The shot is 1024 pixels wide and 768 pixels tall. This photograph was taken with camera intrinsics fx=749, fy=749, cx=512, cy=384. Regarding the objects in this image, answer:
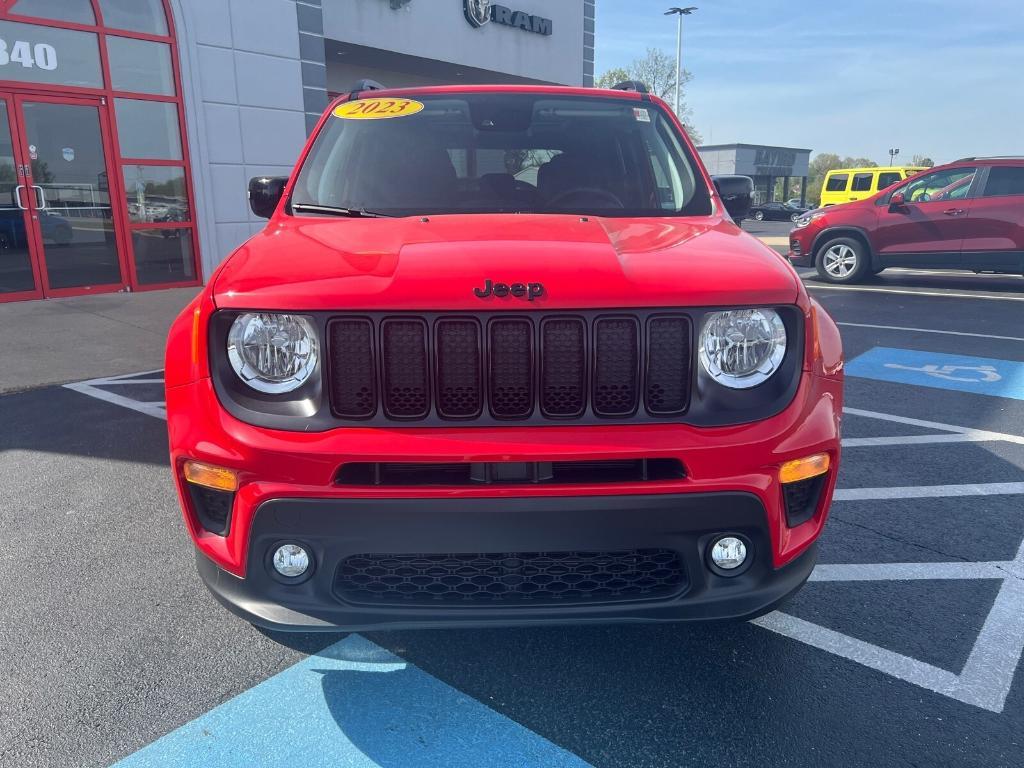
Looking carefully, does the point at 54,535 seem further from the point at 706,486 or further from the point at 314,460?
the point at 706,486

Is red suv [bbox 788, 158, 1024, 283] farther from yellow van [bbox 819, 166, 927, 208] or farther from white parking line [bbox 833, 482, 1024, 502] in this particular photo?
yellow van [bbox 819, 166, 927, 208]

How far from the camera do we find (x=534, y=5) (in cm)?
1852

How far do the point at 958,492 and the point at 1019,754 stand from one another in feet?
6.49

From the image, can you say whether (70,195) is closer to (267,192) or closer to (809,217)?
(267,192)

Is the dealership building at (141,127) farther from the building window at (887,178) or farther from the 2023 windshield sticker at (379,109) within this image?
the building window at (887,178)

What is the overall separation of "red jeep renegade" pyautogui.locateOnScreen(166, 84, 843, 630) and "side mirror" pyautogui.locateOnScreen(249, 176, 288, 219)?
1.31 metres

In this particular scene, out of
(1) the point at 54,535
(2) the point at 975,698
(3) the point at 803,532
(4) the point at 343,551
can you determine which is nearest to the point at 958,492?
(2) the point at 975,698

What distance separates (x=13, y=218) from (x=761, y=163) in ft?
171

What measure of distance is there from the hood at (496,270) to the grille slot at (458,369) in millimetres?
67

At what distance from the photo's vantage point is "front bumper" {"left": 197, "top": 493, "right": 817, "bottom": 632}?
1800mm

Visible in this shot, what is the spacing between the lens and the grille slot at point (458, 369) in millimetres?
1855

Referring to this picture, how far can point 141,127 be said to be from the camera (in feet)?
35.0

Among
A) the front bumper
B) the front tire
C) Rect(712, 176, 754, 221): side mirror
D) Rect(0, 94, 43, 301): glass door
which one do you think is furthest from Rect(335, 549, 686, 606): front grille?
the front tire

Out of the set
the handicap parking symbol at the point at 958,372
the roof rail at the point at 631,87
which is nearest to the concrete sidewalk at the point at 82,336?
the roof rail at the point at 631,87
